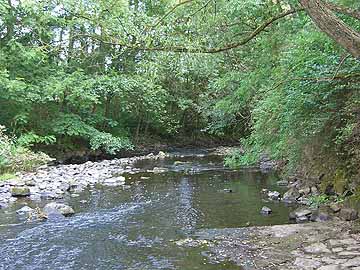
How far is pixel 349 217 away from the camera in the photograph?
18.4 ft

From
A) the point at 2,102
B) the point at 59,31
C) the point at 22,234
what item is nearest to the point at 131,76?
the point at 59,31

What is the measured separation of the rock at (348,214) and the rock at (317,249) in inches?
42.8

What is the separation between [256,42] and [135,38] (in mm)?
5629

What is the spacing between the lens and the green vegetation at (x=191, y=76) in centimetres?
511

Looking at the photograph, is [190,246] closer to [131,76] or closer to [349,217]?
[349,217]

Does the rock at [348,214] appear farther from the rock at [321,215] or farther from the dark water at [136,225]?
the dark water at [136,225]

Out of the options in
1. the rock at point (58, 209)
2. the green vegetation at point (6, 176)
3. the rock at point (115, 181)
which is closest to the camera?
the rock at point (58, 209)

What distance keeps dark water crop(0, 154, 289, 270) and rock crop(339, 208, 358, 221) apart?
93cm

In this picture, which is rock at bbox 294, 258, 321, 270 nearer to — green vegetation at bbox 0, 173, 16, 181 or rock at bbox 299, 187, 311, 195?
rock at bbox 299, 187, 311, 195

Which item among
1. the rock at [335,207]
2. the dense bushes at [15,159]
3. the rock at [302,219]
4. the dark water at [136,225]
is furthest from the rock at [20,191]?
the rock at [335,207]

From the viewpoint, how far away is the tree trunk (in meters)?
3.28

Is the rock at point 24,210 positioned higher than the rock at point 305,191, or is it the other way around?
the rock at point 305,191

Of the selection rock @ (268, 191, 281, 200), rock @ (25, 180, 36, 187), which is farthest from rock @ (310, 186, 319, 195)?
rock @ (25, 180, 36, 187)

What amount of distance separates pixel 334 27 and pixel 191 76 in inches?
745
